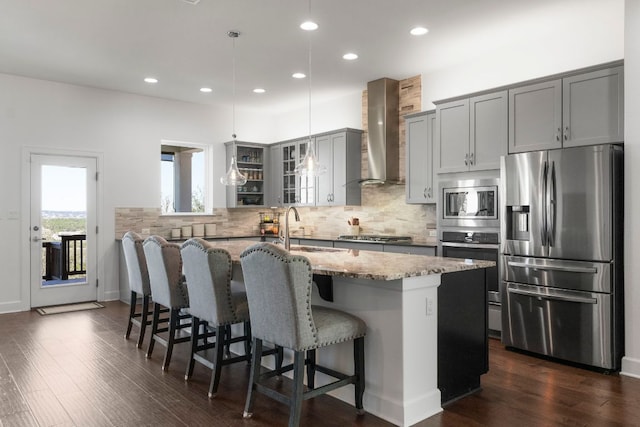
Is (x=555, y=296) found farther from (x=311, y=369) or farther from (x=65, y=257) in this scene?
(x=65, y=257)

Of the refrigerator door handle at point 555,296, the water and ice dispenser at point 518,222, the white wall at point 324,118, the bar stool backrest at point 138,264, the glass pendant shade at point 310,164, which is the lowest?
the refrigerator door handle at point 555,296

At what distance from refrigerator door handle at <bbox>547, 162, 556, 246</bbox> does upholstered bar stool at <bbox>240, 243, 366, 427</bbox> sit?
198 cm

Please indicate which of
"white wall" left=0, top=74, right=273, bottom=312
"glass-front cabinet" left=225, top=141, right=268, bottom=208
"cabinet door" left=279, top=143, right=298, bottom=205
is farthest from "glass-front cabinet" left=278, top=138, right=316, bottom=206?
"white wall" left=0, top=74, right=273, bottom=312

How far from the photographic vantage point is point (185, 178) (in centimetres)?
774

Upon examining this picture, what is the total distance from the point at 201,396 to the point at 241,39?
3.33 meters

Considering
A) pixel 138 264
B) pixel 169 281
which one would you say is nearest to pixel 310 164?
pixel 169 281

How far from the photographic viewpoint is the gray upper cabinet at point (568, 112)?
12.2 feet

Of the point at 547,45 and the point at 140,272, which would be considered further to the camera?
the point at 547,45

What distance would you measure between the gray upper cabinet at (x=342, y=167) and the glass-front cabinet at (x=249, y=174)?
1.45 meters

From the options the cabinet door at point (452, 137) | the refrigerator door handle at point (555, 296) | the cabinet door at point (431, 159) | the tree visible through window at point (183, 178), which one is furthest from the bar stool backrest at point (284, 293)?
the tree visible through window at point (183, 178)

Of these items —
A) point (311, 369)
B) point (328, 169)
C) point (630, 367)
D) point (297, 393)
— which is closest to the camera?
point (297, 393)

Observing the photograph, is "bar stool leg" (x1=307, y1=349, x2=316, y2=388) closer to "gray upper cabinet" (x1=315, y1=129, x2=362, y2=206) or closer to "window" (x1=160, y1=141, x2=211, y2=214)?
"gray upper cabinet" (x1=315, y1=129, x2=362, y2=206)

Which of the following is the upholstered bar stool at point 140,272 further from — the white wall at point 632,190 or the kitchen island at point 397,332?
the white wall at point 632,190

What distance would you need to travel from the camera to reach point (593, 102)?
3.84m
